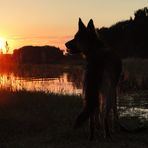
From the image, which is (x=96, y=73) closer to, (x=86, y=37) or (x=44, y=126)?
(x=86, y=37)

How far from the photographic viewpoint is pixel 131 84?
22.0m

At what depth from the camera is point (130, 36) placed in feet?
184

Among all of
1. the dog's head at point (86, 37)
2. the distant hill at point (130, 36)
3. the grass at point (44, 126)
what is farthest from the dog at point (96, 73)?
the distant hill at point (130, 36)

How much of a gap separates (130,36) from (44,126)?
46.7 m

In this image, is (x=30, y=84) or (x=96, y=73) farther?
(x=30, y=84)

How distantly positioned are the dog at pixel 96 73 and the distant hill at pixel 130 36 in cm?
4338

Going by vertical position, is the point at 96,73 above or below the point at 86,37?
below

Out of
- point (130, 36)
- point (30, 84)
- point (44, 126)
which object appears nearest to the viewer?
point (44, 126)

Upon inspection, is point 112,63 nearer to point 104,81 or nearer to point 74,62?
point 104,81

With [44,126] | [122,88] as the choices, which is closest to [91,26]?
[44,126]

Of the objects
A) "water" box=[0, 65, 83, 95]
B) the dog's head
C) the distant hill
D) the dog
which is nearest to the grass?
the dog

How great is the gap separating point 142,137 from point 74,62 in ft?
146

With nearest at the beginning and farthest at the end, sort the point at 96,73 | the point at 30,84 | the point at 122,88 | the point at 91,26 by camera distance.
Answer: the point at 96,73, the point at 91,26, the point at 122,88, the point at 30,84

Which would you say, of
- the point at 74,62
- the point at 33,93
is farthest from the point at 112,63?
the point at 74,62
